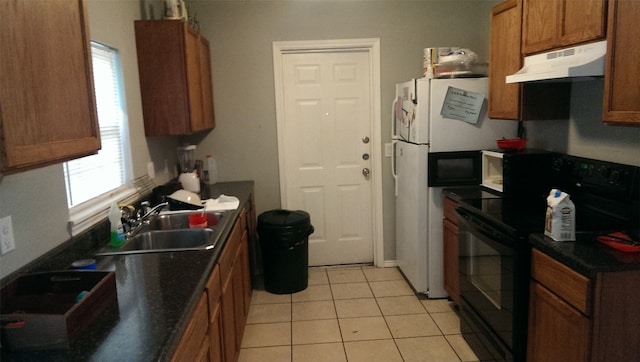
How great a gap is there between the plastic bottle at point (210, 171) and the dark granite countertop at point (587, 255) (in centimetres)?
271

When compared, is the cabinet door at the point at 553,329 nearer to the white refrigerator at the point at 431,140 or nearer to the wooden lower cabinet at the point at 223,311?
the white refrigerator at the point at 431,140

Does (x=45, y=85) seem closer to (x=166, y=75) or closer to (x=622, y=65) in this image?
(x=166, y=75)

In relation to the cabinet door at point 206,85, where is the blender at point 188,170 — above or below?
below

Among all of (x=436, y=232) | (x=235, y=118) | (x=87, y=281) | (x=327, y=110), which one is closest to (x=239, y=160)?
(x=235, y=118)

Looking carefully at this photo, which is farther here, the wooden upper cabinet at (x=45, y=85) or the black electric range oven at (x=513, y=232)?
the black electric range oven at (x=513, y=232)

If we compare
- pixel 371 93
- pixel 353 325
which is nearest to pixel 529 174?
pixel 353 325

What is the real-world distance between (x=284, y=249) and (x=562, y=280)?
7.09ft

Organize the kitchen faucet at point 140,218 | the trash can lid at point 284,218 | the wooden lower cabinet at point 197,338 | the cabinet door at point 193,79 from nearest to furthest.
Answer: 1. the wooden lower cabinet at point 197,338
2. the kitchen faucet at point 140,218
3. the cabinet door at point 193,79
4. the trash can lid at point 284,218

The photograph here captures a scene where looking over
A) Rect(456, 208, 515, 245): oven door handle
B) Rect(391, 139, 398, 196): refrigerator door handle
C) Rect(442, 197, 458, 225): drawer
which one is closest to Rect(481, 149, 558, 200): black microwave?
Rect(456, 208, 515, 245): oven door handle

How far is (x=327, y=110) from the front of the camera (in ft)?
13.2

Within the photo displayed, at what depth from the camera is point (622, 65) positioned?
1.83m

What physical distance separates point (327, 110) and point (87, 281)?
2.89 m

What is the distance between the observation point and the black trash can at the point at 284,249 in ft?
11.5

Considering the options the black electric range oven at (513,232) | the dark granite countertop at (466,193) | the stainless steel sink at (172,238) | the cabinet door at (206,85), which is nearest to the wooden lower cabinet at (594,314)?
the black electric range oven at (513,232)
